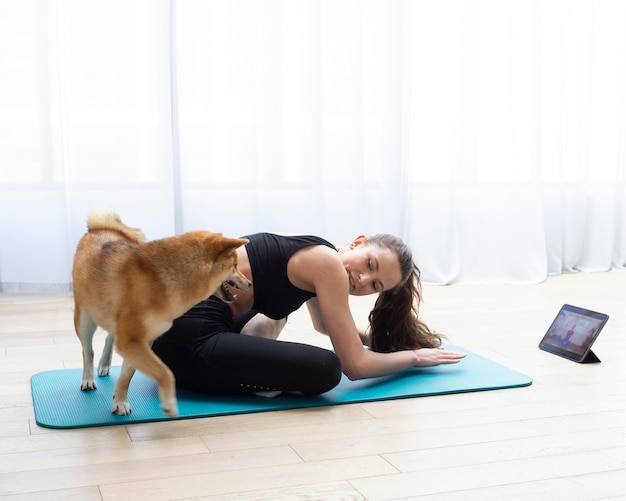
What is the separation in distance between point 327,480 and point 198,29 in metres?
2.95

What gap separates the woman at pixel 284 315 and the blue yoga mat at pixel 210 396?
5cm

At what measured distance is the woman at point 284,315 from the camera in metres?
2.17

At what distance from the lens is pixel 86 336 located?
2156 mm

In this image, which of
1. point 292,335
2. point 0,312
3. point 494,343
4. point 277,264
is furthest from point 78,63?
A: point 494,343

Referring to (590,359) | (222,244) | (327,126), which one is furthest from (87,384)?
(327,126)

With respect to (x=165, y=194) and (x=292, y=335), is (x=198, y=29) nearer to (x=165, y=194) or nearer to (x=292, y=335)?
(x=165, y=194)

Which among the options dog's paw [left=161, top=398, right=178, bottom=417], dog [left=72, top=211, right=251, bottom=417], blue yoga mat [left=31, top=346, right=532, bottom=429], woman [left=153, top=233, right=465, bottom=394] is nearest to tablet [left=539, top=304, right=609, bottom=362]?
blue yoga mat [left=31, top=346, right=532, bottom=429]

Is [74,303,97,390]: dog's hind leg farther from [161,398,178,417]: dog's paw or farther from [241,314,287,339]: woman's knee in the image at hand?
[241,314,287,339]: woman's knee

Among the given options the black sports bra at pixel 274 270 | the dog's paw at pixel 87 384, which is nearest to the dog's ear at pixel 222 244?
the black sports bra at pixel 274 270

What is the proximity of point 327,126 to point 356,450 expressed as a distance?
9.05 ft

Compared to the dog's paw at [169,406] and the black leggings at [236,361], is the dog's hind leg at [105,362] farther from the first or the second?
the dog's paw at [169,406]

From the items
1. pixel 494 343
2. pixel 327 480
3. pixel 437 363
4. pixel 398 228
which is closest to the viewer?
pixel 327 480

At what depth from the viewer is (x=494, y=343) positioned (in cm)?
301

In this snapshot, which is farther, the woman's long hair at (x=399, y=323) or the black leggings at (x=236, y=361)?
the woman's long hair at (x=399, y=323)
